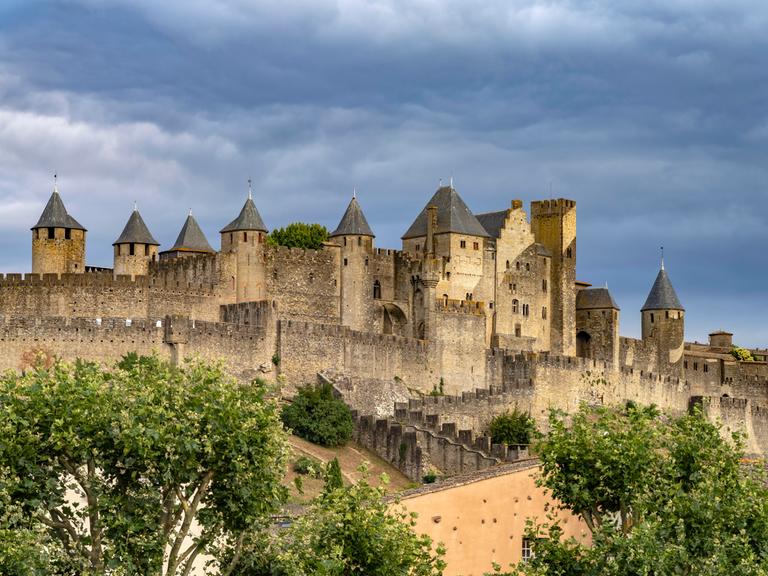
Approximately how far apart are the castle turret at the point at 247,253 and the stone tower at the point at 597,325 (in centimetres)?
2575

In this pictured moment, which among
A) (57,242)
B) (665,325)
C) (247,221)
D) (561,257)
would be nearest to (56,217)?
(57,242)

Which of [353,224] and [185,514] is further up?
[353,224]

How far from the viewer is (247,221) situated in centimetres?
8094

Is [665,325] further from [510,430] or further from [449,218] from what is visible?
[510,430]

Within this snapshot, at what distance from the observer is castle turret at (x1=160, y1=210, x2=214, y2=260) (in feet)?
287

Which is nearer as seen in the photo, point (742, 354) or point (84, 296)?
point (84, 296)

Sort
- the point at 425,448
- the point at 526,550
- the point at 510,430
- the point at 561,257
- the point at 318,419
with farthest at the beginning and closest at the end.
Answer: the point at 561,257
the point at 510,430
the point at 425,448
the point at 318,419
the point at 526,550

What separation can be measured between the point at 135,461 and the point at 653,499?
12845 millimetres

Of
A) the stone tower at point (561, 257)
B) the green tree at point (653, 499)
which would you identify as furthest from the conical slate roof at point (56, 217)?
the green tree at point (653, 499)

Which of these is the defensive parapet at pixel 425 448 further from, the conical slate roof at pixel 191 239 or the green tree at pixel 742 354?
the green tree at pixel 742 354

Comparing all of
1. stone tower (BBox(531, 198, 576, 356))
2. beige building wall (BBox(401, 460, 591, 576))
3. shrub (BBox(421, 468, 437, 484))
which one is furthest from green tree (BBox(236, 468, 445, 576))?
stone tower (BBox(531, 198, 576, 356))

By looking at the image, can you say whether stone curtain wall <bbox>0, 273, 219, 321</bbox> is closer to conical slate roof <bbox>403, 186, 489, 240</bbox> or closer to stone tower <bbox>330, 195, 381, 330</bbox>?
stone tower <bbox>330, 195, 381, 330</bbox>

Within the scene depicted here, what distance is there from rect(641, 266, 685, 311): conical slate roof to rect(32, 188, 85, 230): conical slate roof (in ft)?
139

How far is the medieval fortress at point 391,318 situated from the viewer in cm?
7044
